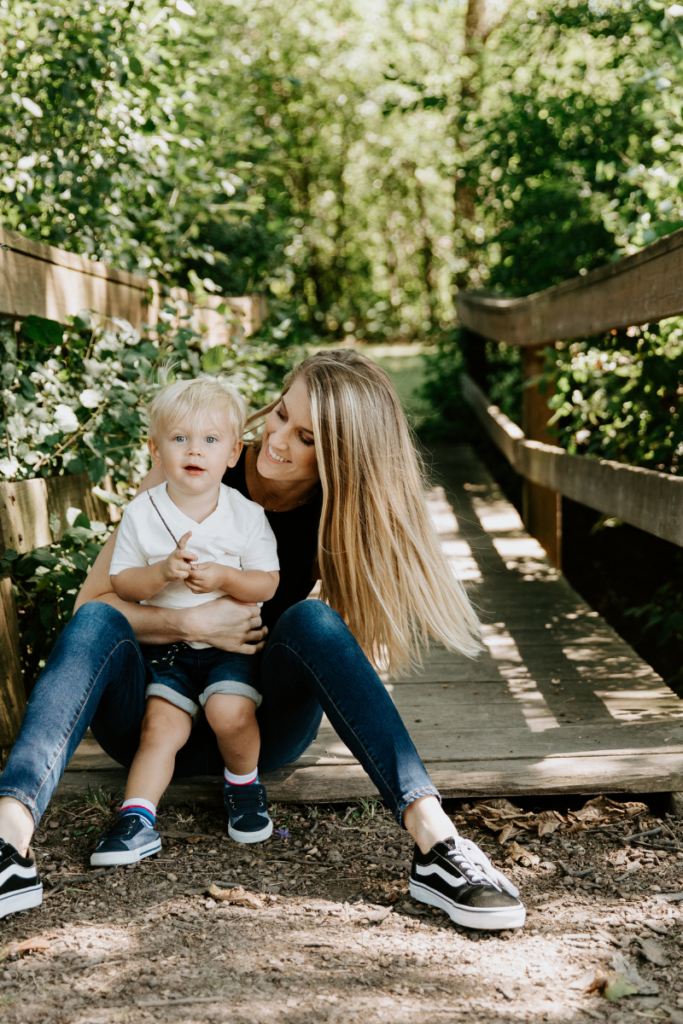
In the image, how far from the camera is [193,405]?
1.96m

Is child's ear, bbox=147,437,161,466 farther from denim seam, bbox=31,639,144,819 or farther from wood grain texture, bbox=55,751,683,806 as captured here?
wood grain texture, bbox=55,751,683,806

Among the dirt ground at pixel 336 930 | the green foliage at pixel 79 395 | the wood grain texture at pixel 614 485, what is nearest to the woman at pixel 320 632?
the dirt ground at pixel 336 930

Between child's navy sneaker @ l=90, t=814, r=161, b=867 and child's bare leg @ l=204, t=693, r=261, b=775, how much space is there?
222 millimetres

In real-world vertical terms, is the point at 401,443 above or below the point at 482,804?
above

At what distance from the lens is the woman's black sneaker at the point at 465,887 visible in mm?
1612

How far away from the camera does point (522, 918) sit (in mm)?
1624

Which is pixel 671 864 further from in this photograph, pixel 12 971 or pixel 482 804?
pixel 12 971

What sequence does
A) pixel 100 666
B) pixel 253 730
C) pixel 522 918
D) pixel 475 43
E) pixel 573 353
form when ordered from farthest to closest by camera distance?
1. pixel 475 43
2. pixel 573 353
3. pixel 253 730
4. pixel 100 666
5. pixel 522 918

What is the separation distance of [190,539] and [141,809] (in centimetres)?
57

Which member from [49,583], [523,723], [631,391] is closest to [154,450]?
[49,583]

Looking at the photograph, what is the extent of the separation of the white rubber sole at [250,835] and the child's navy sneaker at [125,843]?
183 millimetres

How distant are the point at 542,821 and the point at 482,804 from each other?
0.15 m

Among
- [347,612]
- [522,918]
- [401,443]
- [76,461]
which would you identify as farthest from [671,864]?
[76,461]

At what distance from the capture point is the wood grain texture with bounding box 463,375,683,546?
7.39ft
